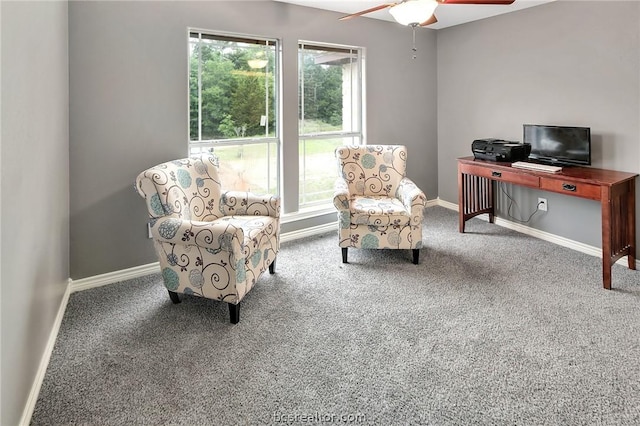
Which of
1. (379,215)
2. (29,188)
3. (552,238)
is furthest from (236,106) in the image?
(552,238)

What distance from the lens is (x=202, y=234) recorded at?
2.32 metres

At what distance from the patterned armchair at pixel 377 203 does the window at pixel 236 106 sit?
73cm

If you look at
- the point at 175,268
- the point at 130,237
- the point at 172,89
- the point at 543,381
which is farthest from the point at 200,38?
the point at 543,381

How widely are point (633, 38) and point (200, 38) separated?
338 cm

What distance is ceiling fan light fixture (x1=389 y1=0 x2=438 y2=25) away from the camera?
89.7 inches

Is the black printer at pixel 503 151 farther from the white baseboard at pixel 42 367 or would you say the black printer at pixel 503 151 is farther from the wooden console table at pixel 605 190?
the white baseboard at pixel 42 367

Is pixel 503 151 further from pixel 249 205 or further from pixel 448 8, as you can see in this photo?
pixel 249 205

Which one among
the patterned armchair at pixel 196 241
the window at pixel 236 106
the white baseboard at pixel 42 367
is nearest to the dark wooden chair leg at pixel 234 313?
the patterned armchair at pixel 196 241

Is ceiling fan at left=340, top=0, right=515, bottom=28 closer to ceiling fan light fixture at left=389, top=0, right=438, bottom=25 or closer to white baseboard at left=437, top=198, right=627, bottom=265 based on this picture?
ceiling fan light fixture at left=389, top=0, right=438, bottom=25

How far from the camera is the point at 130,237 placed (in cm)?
313

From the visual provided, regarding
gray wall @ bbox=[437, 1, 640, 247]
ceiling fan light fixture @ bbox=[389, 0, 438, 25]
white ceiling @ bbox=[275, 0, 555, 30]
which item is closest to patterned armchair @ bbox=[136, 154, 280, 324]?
ceiling fan light fixture @ bbox=[389, 0, 438, 25]

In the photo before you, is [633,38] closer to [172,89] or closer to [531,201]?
[531,201]

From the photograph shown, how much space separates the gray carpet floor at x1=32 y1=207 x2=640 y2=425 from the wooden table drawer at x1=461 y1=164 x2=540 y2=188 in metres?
0.72

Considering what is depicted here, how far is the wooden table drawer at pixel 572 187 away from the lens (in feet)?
9.77
